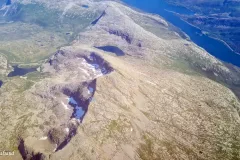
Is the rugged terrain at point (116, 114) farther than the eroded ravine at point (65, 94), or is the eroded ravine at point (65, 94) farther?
the eroded ravine at point (65, 94)

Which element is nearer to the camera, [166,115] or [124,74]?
[166,115]

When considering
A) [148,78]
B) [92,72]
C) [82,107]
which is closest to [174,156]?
[82,107]

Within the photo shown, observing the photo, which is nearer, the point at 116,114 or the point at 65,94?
the point at 116,114

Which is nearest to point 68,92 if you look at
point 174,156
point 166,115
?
point 166,115

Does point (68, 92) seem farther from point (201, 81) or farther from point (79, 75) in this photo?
point (201, 81)

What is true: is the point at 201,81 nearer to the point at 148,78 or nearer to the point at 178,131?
the point at 148,78

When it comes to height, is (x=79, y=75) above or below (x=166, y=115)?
below

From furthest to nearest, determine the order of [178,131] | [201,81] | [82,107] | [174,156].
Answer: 1. [201,81]
2. [82,107]
3. [178,131]
4. [174,156]

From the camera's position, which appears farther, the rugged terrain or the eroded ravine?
the eroded ravine

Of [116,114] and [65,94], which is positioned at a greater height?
[116,114]

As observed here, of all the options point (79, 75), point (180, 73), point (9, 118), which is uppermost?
point (180, 73)

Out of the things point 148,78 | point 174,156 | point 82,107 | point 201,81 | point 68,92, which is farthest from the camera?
point 201,81
